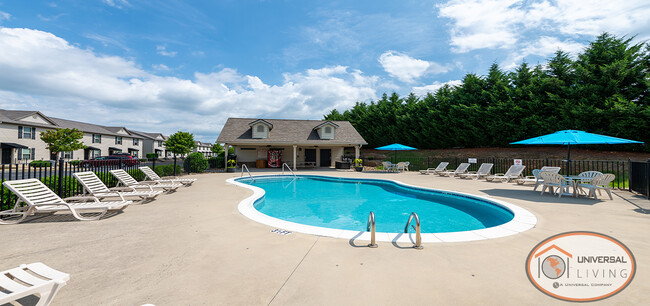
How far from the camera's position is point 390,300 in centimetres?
241

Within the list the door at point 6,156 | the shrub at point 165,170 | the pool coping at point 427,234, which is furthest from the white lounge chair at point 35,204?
the door at point 6,156

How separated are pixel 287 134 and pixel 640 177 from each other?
20.9 m

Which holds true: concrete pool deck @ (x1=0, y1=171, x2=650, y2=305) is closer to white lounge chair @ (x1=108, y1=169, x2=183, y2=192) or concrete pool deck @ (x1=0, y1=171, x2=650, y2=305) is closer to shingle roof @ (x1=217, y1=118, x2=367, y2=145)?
white lounge chair @ (x1=108, y1=169, x2=183, y2=192)

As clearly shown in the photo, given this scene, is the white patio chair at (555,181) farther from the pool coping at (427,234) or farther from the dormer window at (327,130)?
the dormer window at (327,130)

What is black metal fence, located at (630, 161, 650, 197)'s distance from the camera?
7.86 meters

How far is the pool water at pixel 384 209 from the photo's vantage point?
6652mm

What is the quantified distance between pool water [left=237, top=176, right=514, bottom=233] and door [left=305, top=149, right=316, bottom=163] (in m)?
12.9

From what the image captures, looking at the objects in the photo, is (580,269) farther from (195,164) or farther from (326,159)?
(326,159)

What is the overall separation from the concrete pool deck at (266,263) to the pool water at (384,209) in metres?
1.87

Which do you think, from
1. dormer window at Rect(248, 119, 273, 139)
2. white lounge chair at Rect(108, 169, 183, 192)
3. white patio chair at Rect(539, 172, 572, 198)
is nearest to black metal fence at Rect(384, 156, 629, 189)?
white patio chair at Rect(539, 172, 572, 198)

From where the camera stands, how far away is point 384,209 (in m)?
8.41

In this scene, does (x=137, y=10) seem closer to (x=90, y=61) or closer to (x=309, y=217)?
(x=90, y=61)

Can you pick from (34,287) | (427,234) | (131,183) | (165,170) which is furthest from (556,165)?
(165,170)

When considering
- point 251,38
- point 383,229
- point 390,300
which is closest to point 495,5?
point 383,229
